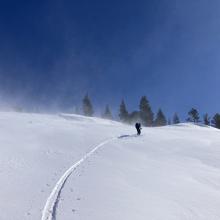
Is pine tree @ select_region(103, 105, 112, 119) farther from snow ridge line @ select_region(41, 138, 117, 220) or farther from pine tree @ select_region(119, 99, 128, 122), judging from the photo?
snow ridge line @ select_region(41, 138, 117, 220)

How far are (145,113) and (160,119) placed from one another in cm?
1124

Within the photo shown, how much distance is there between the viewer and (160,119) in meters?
110

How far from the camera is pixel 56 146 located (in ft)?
84.2

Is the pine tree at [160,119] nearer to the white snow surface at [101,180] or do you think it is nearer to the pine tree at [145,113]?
the pine tree at [145,113]

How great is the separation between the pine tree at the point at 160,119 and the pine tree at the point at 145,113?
31.8ft

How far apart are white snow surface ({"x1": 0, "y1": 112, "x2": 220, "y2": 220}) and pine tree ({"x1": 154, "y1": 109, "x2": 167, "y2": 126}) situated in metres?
78.9

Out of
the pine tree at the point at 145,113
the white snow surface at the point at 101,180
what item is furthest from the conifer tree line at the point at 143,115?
the white snow surface at the point at 101,180

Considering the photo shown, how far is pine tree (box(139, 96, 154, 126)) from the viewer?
100 metres

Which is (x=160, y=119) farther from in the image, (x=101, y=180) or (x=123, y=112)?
(x=101, y=180)

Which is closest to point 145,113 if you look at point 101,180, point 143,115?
point 143,115

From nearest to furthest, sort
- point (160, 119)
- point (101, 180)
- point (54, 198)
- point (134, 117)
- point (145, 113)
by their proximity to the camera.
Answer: point (54, 198)
point (101, 180)
point (145, 113)
point (134, 117)
point (160, 119)

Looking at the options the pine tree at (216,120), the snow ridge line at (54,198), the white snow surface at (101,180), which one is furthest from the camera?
→ the pine tree at (216,120)

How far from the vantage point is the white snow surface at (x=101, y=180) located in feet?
37.3

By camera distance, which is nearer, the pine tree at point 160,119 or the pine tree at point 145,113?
the pine tree at point 145,113
